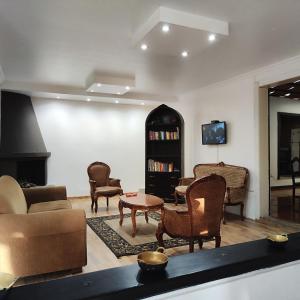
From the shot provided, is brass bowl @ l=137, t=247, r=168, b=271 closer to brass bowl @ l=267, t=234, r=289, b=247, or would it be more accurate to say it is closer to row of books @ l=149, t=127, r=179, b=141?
brass bowl @ l=267, t=234, r=289, b=247

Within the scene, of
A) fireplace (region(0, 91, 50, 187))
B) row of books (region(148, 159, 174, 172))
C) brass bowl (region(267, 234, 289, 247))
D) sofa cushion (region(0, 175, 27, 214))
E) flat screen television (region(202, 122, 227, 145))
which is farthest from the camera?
row of books (region(148, 159, 174, 172))

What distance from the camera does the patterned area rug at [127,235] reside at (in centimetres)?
343

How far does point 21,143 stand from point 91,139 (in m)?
1.90

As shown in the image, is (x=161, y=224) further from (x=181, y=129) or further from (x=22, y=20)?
(x=181, y=129)

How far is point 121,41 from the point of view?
3.41m

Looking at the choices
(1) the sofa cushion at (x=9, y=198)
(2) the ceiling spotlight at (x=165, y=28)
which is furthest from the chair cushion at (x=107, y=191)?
(2) the ceiling spotlight at (x=165, y=28)

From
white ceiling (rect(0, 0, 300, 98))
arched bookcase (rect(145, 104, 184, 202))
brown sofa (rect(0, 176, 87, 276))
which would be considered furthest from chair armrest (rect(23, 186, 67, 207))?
arched bookcase (rect(145, 104, 184, 202))

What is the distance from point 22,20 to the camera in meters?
2.83

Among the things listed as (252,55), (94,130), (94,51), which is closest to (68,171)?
(94,130)

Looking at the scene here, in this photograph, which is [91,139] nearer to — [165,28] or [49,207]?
[49,207]

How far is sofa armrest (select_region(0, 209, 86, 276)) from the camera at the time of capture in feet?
8.31

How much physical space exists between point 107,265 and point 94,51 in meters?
2.76

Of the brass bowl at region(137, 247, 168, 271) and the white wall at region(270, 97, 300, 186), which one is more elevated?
the white wall at region(270, 97, 300, 186)

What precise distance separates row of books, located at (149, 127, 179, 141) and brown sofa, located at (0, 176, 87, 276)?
3.74 m
